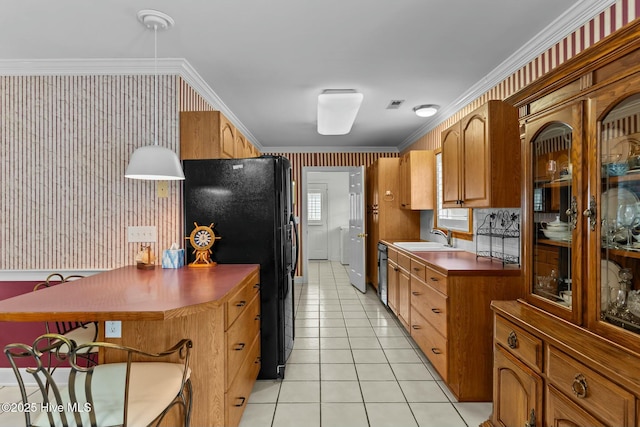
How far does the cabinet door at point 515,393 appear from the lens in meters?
1.55

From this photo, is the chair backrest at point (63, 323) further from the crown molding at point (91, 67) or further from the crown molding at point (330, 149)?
the crown molding at point (330, 149)

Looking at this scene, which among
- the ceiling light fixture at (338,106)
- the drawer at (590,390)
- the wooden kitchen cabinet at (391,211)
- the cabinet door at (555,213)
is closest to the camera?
the drawer at (590,390)

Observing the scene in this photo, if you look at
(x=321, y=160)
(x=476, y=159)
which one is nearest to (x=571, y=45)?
(x=476, y=159)

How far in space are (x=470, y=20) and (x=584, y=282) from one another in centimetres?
167

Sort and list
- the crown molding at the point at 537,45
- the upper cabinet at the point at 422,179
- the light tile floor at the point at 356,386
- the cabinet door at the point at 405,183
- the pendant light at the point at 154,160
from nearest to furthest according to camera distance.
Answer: the crown molding at the point at 537,45 → the pendant light at the point at 154,160 → the light tile floor at the point at 356,386 → the upper cabinet at the point at 422,179 → the cabinet door at the point at 405,183

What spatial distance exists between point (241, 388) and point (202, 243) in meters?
1.04

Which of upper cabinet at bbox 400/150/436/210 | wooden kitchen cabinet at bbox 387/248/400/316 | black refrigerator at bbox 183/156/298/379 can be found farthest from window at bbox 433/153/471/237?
black refrigerator at bbox 183/156/298/379

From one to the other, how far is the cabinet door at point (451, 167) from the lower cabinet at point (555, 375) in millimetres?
1345

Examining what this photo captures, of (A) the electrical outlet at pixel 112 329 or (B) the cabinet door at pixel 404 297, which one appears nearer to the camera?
(A) the electrical outlet at pixel 112 329

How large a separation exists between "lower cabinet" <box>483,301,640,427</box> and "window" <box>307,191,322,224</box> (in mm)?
7043

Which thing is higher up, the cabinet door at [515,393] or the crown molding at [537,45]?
the crown molding at [537,45]

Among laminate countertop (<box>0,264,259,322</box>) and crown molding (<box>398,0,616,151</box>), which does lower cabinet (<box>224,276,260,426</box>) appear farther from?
crown molding (<box>398,0,616,151</box>)

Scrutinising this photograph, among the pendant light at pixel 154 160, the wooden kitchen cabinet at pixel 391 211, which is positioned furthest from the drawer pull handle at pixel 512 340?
the wooden kitchen cabinet at pixel 391 211

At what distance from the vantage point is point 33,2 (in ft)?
6.30
